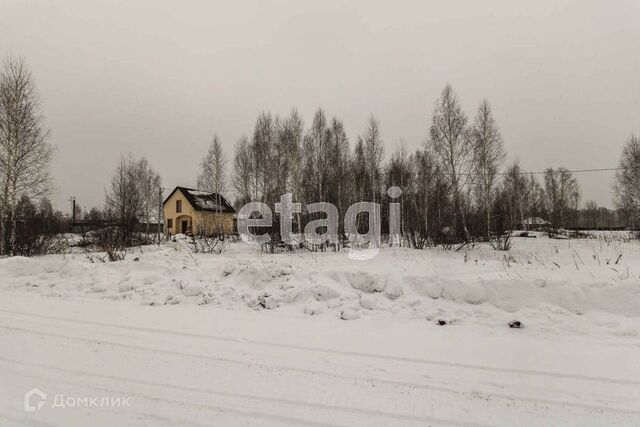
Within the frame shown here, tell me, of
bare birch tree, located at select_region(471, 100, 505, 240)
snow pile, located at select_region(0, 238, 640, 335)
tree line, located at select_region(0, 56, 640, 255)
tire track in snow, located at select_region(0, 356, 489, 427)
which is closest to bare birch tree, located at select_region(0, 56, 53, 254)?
tree line, located at select_region(0, 56, 640, 255)

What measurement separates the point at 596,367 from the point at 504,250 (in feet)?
33.5

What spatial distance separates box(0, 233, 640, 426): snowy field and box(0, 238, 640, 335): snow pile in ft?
0.12

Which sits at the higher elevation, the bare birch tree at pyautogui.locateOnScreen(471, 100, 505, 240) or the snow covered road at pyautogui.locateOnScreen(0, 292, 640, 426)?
the bare birch tree at pyautogui.locateOnScreen(471, 100, 505, 240)

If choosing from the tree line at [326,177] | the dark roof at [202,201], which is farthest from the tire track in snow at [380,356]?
the dark roof at [202,201]

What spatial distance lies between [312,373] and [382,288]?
12.1 feet

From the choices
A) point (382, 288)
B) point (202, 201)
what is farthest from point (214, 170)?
point (382, 288)

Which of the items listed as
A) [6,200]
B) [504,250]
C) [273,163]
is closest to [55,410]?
[504,250]

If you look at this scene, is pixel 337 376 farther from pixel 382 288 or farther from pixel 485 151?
pixel 485 151

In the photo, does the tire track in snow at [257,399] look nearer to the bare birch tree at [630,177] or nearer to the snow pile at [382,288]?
the snow pile at [382,288]

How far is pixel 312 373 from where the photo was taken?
12.4 feet

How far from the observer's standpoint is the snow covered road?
2.92 metres

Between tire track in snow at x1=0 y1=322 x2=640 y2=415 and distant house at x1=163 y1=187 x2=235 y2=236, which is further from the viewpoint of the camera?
distant house at x1=163 y1=187 x2=235 y2=236

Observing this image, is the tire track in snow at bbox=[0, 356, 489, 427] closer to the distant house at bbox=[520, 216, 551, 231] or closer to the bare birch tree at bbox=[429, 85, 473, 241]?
the bare birch tree at bbox=[429, 85, 473, 241]

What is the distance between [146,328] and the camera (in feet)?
17.8
